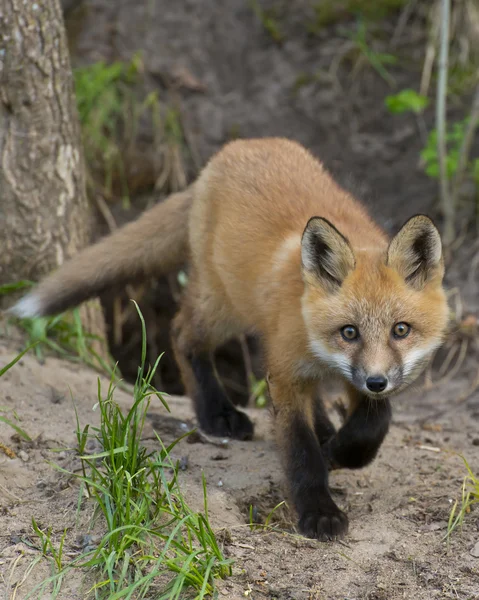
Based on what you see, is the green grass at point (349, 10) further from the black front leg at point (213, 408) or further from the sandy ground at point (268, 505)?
the sandy ground at point (268, 505)

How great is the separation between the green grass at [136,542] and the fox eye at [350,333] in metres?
0.87

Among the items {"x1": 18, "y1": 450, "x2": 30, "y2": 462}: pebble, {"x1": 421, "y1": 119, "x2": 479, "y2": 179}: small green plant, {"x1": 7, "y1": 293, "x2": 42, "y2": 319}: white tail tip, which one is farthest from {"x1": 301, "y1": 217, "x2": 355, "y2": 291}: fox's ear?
{"x1": 421, "y1": 119, "x2": 479, "y2": 179}: small green plant

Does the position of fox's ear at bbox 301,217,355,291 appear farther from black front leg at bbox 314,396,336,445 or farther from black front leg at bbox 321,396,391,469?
black front leg at bbox 314,396,336,445

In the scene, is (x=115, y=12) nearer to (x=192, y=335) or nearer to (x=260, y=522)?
(x=192, y=335)

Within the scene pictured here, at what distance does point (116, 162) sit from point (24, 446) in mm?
3533

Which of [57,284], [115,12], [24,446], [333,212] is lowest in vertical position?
[24,446]

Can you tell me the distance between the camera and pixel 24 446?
3279 mm

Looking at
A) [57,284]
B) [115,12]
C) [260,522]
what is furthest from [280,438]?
[115,12]

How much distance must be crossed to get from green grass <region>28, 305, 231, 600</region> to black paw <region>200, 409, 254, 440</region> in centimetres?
132

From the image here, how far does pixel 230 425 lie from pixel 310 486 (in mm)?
1138

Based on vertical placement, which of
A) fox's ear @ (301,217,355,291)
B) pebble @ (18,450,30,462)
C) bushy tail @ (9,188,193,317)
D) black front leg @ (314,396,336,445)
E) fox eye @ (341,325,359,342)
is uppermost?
fox's ear @ (301,217,355,291)

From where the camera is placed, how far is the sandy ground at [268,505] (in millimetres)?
2641

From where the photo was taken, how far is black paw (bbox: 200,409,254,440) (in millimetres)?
4180

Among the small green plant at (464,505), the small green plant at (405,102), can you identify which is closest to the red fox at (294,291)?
the small green plant at (464,505)
